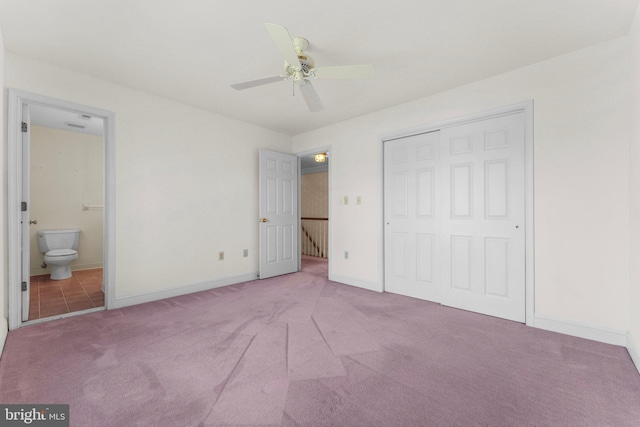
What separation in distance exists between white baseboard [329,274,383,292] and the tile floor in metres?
2.97

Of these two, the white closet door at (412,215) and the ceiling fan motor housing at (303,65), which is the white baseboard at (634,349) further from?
the ceiling fan motor housing at (303,65)

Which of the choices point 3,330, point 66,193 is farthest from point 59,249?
point 3,330

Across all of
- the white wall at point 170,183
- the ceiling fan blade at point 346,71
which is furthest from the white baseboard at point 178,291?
the ceiling fan blade at point 346,71

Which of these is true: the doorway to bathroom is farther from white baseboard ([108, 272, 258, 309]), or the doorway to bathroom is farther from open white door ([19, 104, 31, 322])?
open white door ([19, 104, 31, 322])

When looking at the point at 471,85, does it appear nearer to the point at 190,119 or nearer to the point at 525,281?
the point at 525,281

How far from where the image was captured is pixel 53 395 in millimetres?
1610

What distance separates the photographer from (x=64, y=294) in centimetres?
357

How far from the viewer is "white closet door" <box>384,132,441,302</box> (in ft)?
11.1

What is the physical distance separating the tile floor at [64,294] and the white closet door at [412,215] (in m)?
3.58

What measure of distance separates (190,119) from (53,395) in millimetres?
3113

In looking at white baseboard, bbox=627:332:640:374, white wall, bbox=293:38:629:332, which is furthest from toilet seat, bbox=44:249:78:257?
white baseboard, bbox=627:332:640:374

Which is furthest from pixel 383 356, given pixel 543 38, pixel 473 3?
pixel 543 38

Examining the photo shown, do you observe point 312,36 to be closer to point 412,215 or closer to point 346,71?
point 346,71

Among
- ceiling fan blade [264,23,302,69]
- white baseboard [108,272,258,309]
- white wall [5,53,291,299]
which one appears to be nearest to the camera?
ceiling fan blade [264,23,302,69]
